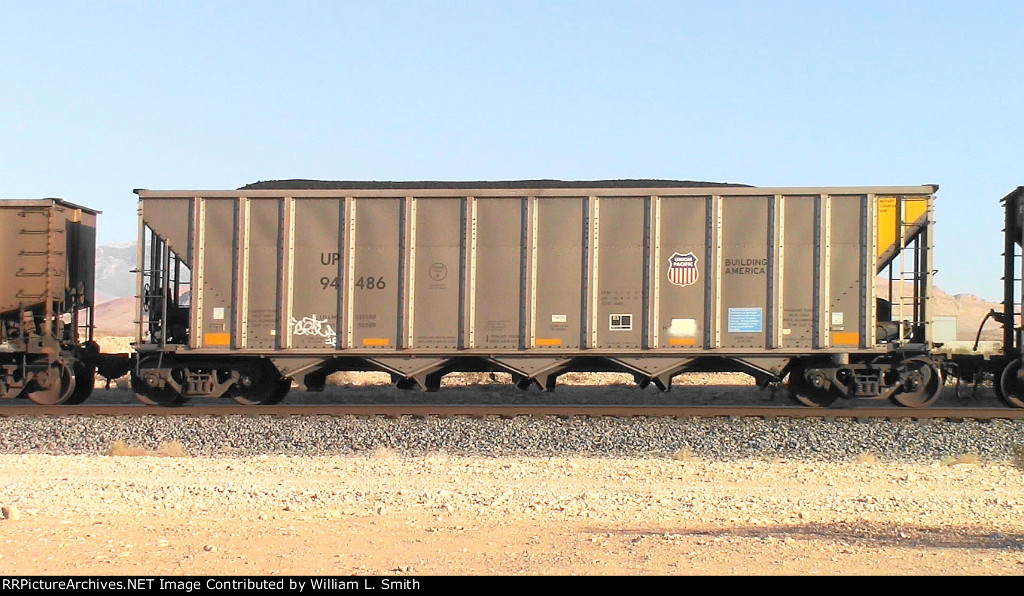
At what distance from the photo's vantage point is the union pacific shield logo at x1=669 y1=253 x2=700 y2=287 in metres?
13.1

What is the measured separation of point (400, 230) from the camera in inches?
525

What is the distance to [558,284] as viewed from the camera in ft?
43.2

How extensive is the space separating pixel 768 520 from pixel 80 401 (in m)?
12.2

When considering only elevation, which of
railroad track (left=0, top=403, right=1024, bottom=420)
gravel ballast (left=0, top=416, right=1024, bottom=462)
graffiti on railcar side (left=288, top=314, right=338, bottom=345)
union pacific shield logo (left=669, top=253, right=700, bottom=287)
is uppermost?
union pacific shield logo (left=669, top=253, right=700, bottom=287)

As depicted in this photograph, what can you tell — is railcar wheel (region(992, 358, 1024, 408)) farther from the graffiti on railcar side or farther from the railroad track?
the graffiti on railcar side

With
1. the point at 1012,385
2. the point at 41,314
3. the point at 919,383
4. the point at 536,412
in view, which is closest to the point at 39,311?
the point at 41,314

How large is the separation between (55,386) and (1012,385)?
49.7ft

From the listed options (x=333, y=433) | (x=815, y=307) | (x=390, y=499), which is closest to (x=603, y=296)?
→ (x=815, y=307)

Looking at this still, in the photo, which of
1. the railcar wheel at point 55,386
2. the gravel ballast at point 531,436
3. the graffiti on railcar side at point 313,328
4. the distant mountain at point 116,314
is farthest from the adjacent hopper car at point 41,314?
the distant mountain at point 116,314

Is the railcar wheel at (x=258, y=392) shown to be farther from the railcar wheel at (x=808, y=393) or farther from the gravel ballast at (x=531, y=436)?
the railcar wheel at (x=808, y=393)

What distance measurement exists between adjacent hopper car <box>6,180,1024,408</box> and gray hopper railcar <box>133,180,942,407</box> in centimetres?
2

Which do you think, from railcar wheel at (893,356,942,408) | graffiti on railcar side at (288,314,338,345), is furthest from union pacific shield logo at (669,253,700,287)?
graffiti on railcar side at (288,314,338,345)

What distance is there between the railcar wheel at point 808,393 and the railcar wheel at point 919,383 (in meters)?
1.01

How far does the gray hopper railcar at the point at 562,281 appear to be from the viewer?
1307cm
